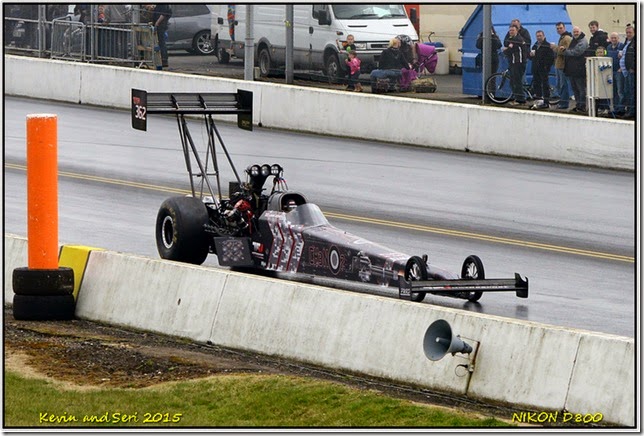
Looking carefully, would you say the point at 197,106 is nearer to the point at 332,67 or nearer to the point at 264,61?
the point at 332,67

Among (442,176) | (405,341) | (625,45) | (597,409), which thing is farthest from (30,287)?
(625,45)

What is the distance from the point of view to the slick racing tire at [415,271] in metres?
13.8

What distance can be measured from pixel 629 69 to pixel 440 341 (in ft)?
45.2

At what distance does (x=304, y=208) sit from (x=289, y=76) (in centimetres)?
1364

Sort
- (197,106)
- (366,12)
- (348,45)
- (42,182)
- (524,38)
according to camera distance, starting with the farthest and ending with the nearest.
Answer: (366,12) < (348,45) < (524,38) < (197,106) < (42,182)

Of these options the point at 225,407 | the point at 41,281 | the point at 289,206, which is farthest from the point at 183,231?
the point at 225,407

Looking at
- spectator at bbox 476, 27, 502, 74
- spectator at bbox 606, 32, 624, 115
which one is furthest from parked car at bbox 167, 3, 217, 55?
spectator at bbox 606, 32, 624, 115

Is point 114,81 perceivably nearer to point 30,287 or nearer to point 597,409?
point 30,287

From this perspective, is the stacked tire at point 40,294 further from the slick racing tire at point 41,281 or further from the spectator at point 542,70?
the spectator at point 542,70

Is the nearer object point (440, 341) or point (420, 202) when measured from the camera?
point (440, 341)

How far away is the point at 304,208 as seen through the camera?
15.5 m

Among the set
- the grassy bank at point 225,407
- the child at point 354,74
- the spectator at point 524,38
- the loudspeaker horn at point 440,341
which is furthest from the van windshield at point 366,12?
the loudspeaker horn at point 440,341

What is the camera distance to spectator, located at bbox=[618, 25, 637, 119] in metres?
23.7

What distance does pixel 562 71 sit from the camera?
24969mm
